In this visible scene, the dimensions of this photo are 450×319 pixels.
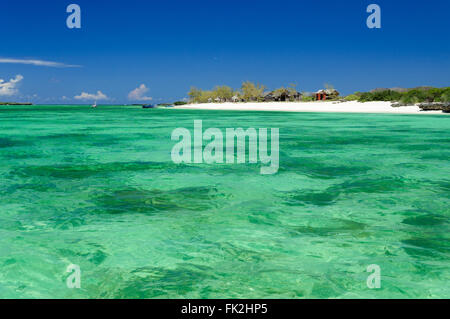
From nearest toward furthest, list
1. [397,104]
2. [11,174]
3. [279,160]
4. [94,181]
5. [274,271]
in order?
[274,271] → [94,181] → [11,174] → [279,160] → [397,104]

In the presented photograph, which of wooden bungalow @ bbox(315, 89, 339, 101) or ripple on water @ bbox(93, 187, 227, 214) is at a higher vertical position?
wooden bungalow @ bbox(315, 89, 339, 101)

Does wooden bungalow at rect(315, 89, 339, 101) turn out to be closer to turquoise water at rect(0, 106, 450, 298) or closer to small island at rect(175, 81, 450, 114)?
small island at rect(175, 81, 450, 114)

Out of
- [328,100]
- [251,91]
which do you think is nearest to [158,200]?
[328,100]

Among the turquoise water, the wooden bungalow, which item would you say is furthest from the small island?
the turquoise water

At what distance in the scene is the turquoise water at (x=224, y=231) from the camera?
3.69 m

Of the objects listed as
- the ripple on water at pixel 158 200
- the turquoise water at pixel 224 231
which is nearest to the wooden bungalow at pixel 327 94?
the turquoise water at pixel 224 231

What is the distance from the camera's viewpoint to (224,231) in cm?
508

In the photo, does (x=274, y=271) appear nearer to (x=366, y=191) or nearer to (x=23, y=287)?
(x=23, y=287)

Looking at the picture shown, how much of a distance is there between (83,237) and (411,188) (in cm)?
578

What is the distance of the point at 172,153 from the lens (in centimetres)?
1241

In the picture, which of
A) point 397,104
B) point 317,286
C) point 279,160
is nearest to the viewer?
point 317,286

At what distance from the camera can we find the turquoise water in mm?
3691

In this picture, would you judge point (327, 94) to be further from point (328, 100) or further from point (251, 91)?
point (251, 91)
